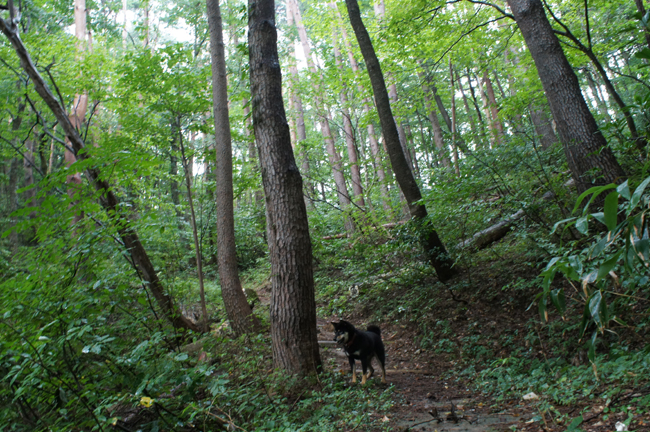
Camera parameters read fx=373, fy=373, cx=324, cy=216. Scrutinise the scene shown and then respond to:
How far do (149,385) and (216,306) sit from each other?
318 inches

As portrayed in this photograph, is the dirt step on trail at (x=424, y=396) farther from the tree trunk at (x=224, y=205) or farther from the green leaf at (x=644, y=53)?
the green leaf at (x=644, y=53)

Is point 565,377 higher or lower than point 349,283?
lower

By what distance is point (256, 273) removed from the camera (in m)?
14.3

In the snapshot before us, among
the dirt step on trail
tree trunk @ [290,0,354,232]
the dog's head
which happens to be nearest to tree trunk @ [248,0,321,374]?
the dog's head

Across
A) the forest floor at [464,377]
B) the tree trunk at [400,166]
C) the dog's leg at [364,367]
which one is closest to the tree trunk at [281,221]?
the dog's leg at [364,367]

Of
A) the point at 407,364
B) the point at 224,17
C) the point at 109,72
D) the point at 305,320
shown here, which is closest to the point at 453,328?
the point at 407,364

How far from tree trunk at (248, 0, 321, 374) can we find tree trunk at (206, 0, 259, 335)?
2382 mm

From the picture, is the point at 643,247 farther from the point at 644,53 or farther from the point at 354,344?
the point at 354,344

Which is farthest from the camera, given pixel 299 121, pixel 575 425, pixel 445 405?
pixel 299 121

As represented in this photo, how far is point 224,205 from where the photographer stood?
26.7ft

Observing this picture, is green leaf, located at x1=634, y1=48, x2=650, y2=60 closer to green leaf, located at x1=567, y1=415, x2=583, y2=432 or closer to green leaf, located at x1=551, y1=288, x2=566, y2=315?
green leaf, located at x1=551, y1=288, x2=566, y2=315

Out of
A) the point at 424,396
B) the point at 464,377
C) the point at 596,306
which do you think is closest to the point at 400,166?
the point at 464,377

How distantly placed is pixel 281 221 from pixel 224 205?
11.7 feet

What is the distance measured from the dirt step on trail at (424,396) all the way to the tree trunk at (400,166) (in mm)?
1565
